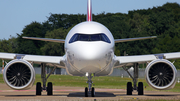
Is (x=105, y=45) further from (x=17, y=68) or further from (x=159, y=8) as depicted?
(x=159, y=8)

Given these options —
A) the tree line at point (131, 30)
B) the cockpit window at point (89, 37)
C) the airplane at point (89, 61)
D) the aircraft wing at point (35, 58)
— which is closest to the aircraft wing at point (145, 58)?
the airplane at point (89, 61)

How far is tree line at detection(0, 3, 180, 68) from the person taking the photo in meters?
79.2

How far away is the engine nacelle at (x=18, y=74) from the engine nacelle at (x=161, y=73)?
568 cm

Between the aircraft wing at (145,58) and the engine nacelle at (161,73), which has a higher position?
the aircraft wing at (145,58)

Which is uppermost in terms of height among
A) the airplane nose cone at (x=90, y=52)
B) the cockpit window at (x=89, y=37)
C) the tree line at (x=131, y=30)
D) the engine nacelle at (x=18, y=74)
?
the tree line at (x=131, y=30)

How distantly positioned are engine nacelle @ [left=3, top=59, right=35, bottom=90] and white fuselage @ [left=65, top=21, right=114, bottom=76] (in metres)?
2.00

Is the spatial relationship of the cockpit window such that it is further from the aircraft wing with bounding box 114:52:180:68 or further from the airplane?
the aircraft wing with bounding box 114:52:180:68

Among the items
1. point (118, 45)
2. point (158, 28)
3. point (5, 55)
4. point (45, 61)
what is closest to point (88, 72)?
point (45, 61)

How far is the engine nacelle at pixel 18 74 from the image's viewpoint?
16.7 m

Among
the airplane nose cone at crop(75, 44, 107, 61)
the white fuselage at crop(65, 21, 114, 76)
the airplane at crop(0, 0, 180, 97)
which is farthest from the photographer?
the airplane at crop(0, 0, 180, 97)

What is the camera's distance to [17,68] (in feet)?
56.1

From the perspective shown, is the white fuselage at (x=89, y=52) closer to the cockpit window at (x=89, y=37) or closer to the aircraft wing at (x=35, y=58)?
the cockpit window at (x=89, y=37)

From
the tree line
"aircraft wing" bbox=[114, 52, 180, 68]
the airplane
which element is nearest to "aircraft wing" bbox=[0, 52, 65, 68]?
the airplane

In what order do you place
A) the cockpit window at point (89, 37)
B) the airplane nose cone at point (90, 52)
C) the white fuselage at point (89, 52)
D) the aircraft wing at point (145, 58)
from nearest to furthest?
1. the airplane nose cone at point (90, 52)
2. the white fuselage at point (89, 52)
3. the cockpit window at point (89, 37)
4. the aircraft wing at point (145, 58)
